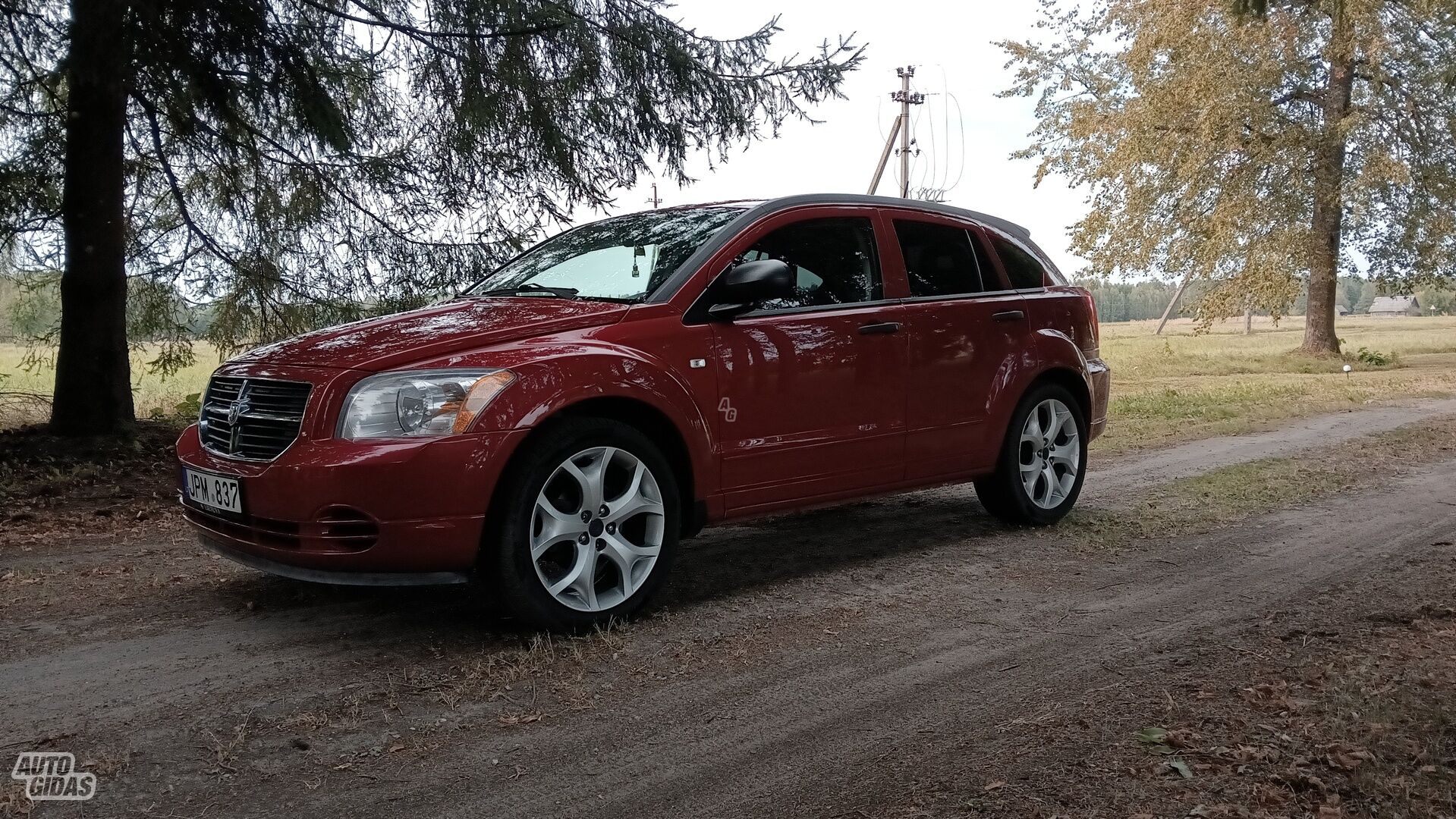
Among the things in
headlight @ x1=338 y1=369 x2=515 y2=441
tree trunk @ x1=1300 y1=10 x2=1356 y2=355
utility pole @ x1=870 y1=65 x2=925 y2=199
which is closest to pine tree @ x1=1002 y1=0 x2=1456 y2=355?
tree trunk @ x1=1300 y1=10 x2=1356 y2=355

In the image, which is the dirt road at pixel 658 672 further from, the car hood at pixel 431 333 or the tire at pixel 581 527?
the car hood at pixel 431 333

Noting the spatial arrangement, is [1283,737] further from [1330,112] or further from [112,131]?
[1330,112]

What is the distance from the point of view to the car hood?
4062 mm

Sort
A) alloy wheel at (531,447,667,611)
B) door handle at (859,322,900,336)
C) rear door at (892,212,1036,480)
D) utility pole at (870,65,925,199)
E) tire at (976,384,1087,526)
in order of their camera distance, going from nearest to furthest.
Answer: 1. alloy wheel at (531,447,667,611)
2. door handle at (859,322,900,336)
3. rear door at (892,212,1036,480)
4. tire at (976,384,1087,526)
5. utility pole at (870,65,925,199)

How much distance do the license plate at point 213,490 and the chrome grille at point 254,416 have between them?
108 millimetres

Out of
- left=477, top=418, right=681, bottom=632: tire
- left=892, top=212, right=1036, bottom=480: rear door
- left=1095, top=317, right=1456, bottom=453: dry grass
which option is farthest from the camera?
left=1095, top=317, right=1456, bottom=453: dry grass

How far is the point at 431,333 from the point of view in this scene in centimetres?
430

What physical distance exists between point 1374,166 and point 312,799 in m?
22.7

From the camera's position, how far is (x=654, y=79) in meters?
9.68

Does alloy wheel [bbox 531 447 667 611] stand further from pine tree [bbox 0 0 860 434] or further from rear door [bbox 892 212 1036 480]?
pine tree [bbox 0 0 860 434]

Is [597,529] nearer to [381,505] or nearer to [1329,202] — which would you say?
[381,505]

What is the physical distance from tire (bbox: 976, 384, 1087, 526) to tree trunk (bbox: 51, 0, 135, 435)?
7.30 meters

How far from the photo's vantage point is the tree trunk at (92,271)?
28.8 ft

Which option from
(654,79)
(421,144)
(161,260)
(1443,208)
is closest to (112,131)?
(161,260)
